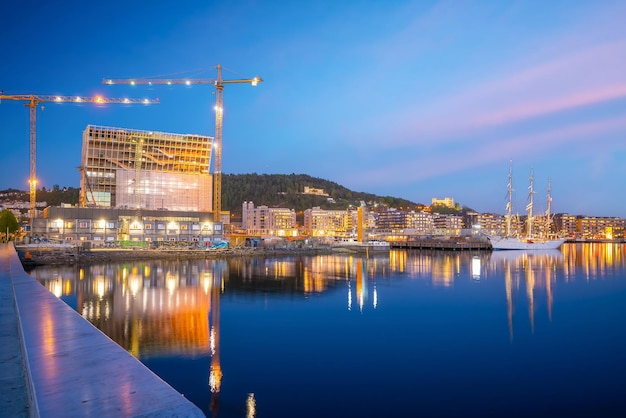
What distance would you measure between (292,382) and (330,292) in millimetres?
19135

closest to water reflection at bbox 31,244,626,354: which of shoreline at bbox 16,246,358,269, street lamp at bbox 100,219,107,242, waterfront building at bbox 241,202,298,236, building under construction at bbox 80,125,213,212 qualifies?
shoreline at bbox 16,246,358,269

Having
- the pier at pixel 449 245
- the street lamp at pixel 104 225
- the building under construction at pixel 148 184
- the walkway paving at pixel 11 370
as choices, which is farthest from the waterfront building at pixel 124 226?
the pier at pixel 449 245

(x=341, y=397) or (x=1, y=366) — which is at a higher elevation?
(x=1, y=366)

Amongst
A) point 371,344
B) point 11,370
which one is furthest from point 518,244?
point 11,370

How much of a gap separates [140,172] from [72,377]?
9215 cm

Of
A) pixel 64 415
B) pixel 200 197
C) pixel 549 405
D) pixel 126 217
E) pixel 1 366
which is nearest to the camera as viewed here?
pixel 64 415

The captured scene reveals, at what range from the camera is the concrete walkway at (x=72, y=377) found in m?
5.96

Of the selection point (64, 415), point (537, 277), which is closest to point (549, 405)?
point (64, 415)

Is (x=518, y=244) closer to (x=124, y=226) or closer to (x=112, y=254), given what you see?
(x=124, y=226)

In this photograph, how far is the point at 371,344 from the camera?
17.3 metres

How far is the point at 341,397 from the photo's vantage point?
11719 mm

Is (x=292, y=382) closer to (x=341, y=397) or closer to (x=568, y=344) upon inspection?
(x=341, y=397)

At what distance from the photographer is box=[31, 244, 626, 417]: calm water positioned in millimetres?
11602

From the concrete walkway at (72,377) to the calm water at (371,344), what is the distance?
3.37m
